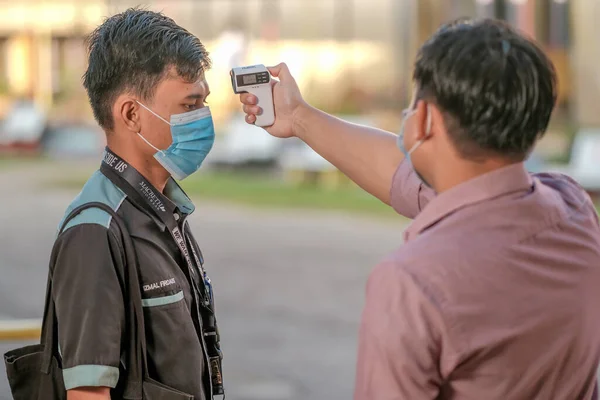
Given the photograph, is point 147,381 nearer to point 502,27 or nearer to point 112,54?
point 112,54

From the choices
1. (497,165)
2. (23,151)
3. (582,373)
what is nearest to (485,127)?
A: (497,165)

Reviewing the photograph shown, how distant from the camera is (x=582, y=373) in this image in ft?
6.42

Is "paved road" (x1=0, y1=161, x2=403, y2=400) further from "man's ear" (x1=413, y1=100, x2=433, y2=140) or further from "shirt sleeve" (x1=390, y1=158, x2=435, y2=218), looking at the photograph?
"man's ear" (x1=413, y1=100, x2=433, y2=140)

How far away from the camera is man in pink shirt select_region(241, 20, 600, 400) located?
5.82 ft

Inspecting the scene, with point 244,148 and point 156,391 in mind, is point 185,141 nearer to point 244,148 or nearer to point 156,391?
point 156,391

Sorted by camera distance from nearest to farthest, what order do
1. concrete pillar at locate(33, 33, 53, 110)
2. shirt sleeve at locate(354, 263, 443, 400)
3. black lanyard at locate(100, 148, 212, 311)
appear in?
shirt sleeve at locate(354, 263, 443, 400), black lanyard at locate(100, 148, 212, 311), concrete pillar at locate(33, 33, 53, 110)

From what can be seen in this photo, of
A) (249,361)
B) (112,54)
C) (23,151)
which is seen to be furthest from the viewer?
(23,151)

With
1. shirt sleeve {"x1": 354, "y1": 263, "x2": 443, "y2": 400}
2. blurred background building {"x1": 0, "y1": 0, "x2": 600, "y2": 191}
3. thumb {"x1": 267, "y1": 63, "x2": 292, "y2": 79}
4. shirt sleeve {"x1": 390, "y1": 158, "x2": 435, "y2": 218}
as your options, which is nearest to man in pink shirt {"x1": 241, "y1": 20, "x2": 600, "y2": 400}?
shirt sleeve {"x1": 354, "y1": 263, "x2": 443, "y2": 400}

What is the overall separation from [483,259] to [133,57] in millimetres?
1191

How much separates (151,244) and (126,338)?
0.76 ft

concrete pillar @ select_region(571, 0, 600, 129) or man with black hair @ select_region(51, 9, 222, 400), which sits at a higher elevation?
man with black hair @ select_region(51, 9, 222, 400)

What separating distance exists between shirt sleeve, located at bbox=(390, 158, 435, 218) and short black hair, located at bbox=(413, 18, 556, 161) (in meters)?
0.60

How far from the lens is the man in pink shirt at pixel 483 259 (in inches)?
69.9

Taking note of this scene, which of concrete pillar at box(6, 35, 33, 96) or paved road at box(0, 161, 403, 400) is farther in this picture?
concrete pillar at box(6, 35, 33, 96)
